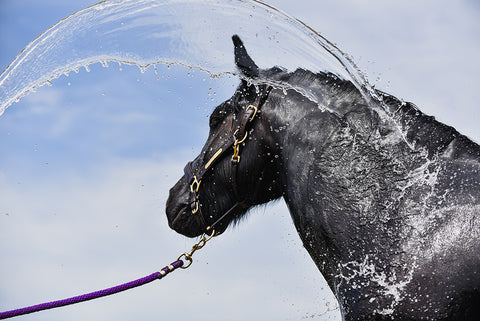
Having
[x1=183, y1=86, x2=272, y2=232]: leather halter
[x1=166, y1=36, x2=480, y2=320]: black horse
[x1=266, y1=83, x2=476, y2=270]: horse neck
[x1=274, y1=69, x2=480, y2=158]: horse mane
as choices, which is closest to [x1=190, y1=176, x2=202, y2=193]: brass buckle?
[x1=183, y1=86, x2=272, y2=232]: leather halter

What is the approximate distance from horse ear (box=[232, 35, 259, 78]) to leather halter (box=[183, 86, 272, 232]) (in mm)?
214

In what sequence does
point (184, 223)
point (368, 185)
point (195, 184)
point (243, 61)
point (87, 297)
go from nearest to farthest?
point (368, 185)
point (243, 61)
point (87, 297)
point (195, 184)
point (184, 223)

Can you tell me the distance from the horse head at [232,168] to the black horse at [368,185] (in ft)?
0.05

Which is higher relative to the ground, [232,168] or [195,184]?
[195,184]

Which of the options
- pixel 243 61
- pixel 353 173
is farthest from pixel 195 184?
pixel 353 173

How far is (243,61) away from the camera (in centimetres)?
426

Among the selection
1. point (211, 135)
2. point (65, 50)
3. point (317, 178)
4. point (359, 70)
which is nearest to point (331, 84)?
point (359, 70)

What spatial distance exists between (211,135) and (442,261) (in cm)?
203

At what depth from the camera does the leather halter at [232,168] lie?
410 cm

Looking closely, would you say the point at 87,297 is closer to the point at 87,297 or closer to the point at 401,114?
the point at 87,297

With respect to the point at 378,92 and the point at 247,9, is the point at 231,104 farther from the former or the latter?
the point at 378,92

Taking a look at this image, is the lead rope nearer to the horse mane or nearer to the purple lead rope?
the purple lead rope

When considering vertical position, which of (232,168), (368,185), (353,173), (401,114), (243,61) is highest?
(243,61)

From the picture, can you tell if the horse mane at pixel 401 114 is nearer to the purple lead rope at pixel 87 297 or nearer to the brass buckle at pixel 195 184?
the brass buckle at pixel 195 184
